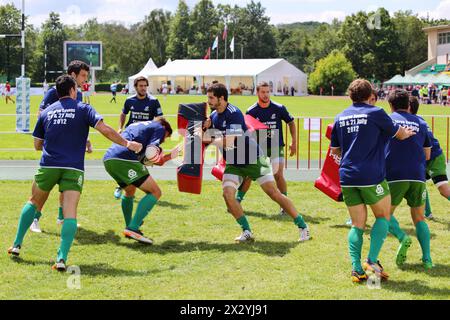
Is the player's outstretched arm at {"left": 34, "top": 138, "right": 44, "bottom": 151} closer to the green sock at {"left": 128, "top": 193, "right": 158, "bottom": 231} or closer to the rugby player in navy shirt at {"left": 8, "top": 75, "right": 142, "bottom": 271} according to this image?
the rugby player in navy shirt at {"left": 8, "top": 75, "right": 142, "bottom": 271}

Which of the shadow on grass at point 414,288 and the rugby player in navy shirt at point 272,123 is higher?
the rugby player in navy shirt at point 272,123

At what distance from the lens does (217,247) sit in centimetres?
755

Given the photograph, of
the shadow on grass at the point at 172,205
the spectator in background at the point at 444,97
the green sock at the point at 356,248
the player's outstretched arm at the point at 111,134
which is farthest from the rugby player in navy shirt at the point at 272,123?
the spectator in background at the point at 444,97

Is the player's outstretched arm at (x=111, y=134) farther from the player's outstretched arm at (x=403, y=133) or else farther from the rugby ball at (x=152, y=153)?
the player's outstretched arm at (x=403, y=133)

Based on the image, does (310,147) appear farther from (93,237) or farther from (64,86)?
(64,86)

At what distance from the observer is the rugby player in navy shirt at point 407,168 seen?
6.45 m

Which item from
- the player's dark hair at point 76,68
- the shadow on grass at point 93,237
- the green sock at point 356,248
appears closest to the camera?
the green sock at point 356,248

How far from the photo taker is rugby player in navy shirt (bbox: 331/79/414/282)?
5805 millimetres

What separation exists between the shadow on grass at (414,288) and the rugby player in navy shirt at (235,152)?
199 centimetres

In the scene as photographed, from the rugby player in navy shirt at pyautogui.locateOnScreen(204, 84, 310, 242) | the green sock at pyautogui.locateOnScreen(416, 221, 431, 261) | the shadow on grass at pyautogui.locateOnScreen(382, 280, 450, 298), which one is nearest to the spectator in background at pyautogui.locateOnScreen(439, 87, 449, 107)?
the rugby player in navy shirt at pyautogui.locateOnScreen(204, 84, 310, 242)

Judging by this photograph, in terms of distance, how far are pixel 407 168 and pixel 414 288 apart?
1.26 metres
